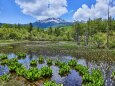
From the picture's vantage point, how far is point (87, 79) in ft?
103

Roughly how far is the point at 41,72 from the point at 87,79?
6.99 metres

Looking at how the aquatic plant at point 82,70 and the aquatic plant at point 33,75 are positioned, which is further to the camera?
the aquatic plant at point 82,70

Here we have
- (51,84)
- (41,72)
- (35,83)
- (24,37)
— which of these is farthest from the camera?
(24,37)

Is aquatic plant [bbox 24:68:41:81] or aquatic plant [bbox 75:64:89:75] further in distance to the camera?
aquatic plant [bbox 75:64:89:75]

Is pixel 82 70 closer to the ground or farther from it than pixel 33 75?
closer to the ground

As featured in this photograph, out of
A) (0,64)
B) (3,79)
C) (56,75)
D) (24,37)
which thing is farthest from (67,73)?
(24,37)

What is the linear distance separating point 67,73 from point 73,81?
5792mm

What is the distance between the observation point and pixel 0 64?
4725cm

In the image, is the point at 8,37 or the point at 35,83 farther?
the point at 8,37

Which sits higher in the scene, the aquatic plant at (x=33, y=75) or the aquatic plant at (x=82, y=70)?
the aquatic plant at (x=33, y=75)

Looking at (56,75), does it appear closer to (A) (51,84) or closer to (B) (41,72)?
(B) (41,72)

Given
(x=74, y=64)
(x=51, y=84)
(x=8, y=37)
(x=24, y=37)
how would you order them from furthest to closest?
(x=24, y=37) → (x=8, y=37) → (x=74, y=64) → (x=51, y=84)

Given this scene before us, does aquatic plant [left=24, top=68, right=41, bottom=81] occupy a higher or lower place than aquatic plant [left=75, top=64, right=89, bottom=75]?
higher

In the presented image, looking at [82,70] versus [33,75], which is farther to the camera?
[82,70]
